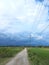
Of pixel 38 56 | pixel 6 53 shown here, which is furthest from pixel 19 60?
pixel 6 53

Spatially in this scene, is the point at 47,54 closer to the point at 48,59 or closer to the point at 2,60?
the point at 48,59

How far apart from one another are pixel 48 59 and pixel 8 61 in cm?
71

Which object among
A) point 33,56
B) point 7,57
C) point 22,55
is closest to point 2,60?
point 7,57

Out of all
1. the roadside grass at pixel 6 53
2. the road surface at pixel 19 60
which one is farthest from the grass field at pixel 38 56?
the roadside grass at pixel 6 53

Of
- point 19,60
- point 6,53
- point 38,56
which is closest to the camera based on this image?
point 6,53

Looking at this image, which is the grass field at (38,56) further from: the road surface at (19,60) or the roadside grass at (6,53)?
the roadside grass at (6,53)

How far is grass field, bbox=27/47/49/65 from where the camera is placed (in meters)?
6.32

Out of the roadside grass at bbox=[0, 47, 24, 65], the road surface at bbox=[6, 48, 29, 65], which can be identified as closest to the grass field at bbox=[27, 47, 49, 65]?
the road surface at bbox=[6, 48, 29, 65]

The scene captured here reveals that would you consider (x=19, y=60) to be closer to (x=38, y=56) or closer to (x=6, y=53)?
(x=38, y=56)

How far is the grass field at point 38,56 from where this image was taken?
632 centimetres

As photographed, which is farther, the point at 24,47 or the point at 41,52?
the point at 41,52

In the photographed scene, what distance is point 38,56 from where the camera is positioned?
6.42 meters

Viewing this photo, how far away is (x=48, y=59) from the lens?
6.36 meters

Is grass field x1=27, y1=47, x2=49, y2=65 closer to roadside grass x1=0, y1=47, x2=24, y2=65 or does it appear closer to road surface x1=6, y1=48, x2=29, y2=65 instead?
road surface x1=6, y1=48, x2=29, y2=65
